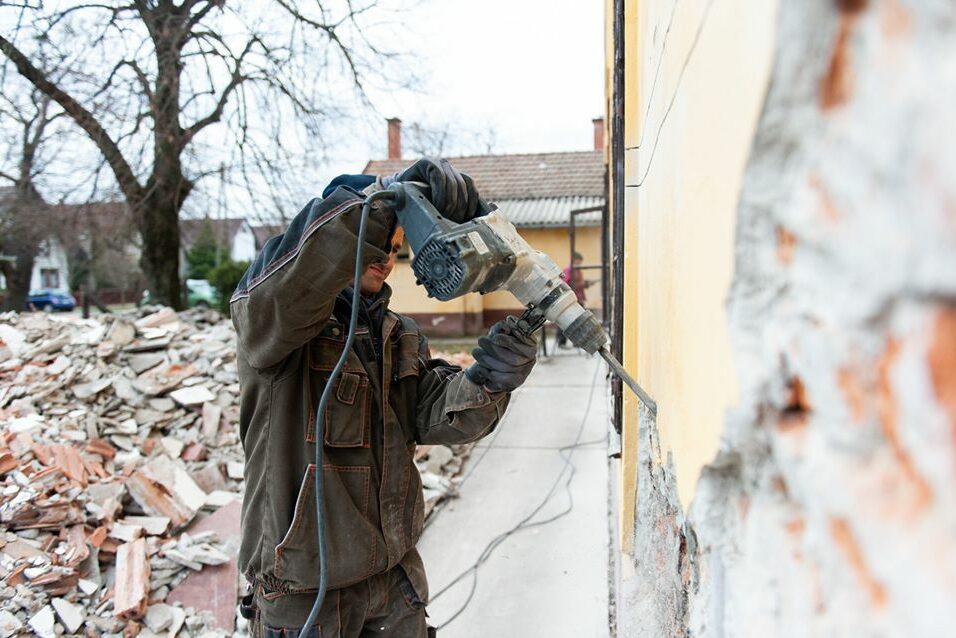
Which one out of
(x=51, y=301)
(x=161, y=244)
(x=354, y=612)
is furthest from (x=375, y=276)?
(x=51, y=301)

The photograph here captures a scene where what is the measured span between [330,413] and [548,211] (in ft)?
46.1

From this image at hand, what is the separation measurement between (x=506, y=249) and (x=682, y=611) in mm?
831

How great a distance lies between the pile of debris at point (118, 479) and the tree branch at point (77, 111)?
9.14 feet

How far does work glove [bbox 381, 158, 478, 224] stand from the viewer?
1.54m

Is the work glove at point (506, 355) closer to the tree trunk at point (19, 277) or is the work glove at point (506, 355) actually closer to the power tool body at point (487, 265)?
the power tool body at point (487, 265)

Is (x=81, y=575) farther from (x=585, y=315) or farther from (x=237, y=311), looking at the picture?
(x=585, y=315)

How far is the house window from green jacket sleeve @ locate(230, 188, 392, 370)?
44.9m

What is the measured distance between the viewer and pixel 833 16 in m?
0.40

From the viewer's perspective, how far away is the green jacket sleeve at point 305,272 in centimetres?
153

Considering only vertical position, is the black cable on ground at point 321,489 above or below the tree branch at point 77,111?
below

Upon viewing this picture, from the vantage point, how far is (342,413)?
1.82 metres

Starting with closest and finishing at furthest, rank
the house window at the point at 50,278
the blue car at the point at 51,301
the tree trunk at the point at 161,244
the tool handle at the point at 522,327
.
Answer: the tool handle at the point at 522,327, the tree trunk at the point at 161,244, the blue car at the point at 51,301, the house window at the point at 50,278

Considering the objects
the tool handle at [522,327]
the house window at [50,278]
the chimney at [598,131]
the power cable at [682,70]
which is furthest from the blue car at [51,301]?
the power cable at [682,70]

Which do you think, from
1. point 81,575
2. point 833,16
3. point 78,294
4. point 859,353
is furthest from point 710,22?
point 78,294
